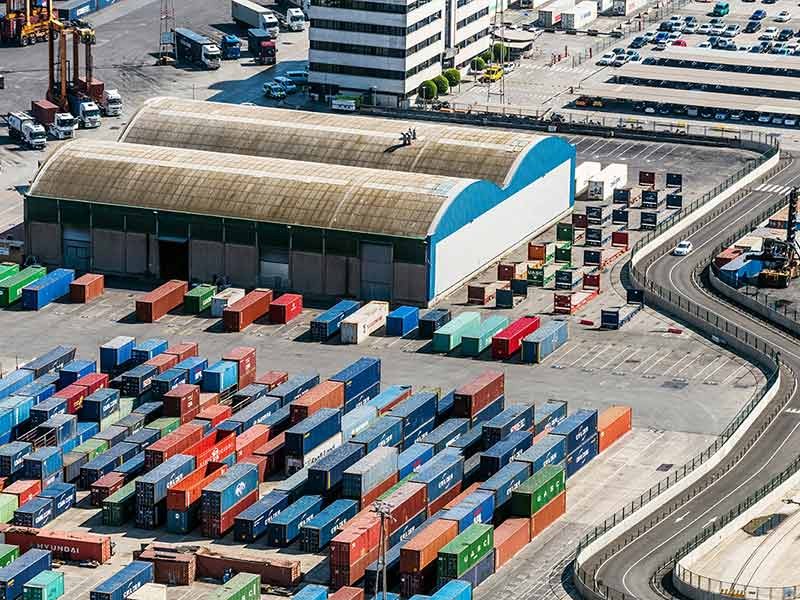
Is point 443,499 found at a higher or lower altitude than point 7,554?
higher

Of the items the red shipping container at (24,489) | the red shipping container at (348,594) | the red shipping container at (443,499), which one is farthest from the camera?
the red shipping container at (24,489)

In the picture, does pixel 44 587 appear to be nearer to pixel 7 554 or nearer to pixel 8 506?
pixel 7 554

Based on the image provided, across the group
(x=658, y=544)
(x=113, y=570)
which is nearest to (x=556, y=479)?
(x=658, y=544)

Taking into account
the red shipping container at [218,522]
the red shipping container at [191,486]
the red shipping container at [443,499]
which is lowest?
the red shipping container at [218,522]

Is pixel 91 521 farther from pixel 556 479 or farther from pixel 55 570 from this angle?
pixel 556 479

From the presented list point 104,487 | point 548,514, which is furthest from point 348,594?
point 104,487

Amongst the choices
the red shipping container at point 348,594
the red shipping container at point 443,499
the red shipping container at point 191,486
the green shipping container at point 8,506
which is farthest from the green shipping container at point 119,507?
the red shipping container at point 348,594

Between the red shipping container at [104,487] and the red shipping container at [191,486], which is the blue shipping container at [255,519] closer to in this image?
the red shipping container at [191,486]
